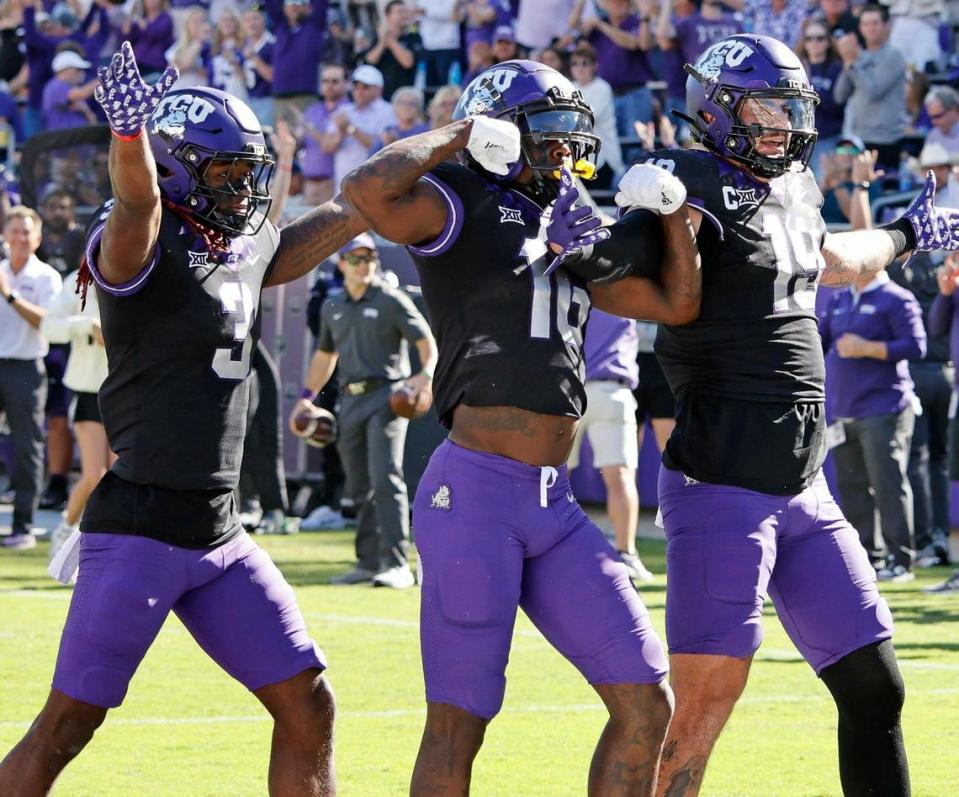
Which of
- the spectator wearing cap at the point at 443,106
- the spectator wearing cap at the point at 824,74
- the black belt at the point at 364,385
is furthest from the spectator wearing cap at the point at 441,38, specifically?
the black belt at the point at 364,385

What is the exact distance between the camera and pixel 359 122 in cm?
1688

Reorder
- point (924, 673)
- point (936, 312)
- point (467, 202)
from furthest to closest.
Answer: point (936, 312) < point (924, 673) < point (467, 202)

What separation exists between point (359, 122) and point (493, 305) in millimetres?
12712

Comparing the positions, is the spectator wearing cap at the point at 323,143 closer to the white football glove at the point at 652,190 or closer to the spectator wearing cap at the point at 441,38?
the spectator wearing cap at the point at 441,38

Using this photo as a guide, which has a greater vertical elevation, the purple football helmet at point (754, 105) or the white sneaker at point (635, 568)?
the purple football helmet at point (754, 105)

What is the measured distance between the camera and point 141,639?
4.50 m

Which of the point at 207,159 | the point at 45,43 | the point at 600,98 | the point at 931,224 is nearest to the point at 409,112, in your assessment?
the point at 600,98

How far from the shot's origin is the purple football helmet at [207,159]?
471cm

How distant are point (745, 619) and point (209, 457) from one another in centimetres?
146

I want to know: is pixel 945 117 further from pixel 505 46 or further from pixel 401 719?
pixel 401 719

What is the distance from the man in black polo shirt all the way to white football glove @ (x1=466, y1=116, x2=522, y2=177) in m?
6.56

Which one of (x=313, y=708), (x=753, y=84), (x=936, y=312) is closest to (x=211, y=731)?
(x=313, y=708)

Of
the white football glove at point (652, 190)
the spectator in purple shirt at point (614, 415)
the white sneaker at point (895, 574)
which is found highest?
the white football glove at point (652, 190)

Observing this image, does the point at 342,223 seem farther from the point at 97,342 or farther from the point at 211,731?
the point at 97,342
